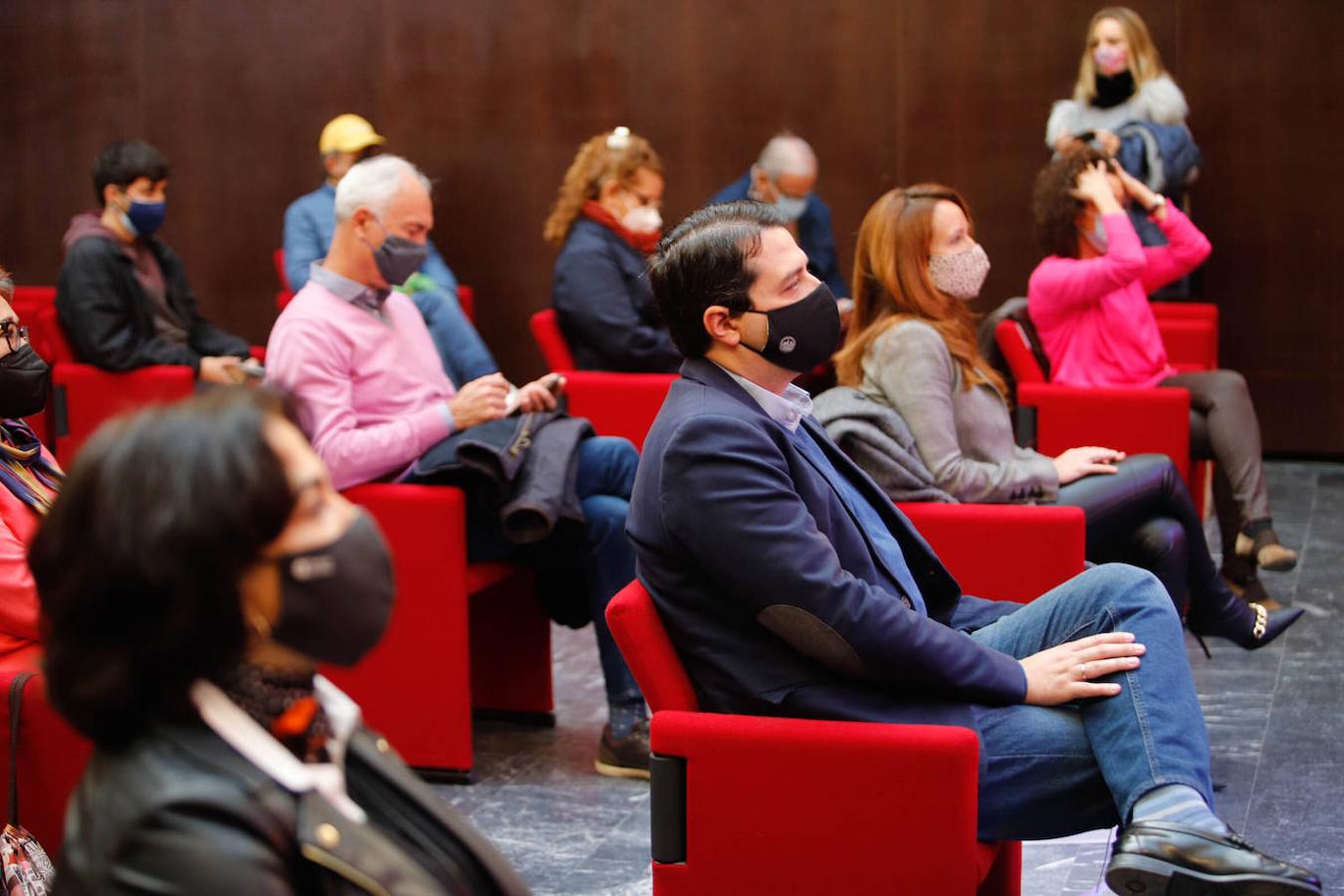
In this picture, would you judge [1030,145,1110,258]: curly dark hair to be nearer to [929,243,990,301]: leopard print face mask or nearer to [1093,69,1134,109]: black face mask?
[929,243,990,301]: leopard print face mask

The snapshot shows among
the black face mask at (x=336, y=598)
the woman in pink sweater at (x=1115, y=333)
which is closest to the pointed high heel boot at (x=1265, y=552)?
the woman in pink sweater at (x=1115, y=333)

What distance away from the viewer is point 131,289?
524cm

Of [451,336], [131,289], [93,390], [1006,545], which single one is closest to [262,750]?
[1006,545]

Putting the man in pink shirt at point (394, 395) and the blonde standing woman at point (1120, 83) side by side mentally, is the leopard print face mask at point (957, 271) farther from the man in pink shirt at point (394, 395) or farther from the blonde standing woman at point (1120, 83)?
the blonde standing woman at point (1120, 83)

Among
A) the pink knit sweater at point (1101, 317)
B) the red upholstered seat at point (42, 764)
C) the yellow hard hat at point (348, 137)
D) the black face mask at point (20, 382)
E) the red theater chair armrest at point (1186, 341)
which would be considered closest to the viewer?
the red upholstered seat at point (42, 764)

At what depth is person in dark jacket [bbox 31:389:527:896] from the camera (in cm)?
128

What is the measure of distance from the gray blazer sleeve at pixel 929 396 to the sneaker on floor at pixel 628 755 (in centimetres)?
84

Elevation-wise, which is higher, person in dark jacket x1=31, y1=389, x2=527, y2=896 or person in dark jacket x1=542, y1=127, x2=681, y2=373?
person in dark jacket x1=31, y1=389, x2=527, y2=896

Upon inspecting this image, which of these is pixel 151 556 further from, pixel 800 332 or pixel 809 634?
pixel 800 332

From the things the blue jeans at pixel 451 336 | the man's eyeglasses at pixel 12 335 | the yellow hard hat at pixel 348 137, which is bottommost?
the blue jeans at pixel 451 336

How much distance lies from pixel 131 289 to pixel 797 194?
2.38 m

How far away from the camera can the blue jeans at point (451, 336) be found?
163 inches

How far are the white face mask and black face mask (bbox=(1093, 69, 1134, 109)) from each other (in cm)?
208

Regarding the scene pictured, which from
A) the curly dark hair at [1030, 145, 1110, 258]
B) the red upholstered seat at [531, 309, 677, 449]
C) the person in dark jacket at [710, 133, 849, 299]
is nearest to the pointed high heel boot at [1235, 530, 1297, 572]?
the curly dark hair at [1030, 145, 1110, 258]
